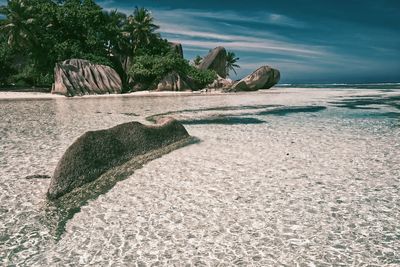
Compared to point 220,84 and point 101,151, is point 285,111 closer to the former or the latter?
point 101,151

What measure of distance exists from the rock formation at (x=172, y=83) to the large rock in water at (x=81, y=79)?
505 cm

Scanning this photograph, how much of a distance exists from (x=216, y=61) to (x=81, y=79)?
67.4ft

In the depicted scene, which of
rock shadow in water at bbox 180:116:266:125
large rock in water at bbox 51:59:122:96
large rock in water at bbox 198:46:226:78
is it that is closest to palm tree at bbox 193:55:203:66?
large rock in water at bbox 198:46:226:78

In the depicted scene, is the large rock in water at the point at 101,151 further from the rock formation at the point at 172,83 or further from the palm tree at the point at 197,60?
the palm tree at the point at 197,60

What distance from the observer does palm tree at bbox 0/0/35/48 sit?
30.6 metres

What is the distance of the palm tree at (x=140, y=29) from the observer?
38.5 meters

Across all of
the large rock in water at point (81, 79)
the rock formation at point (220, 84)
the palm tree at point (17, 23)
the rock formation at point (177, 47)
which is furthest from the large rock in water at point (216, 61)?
the palm tree at point (17, 23)

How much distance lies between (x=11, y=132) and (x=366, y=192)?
9814 millimetres

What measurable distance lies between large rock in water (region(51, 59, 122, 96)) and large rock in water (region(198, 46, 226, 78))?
1635 cm

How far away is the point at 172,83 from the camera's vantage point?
36.1m

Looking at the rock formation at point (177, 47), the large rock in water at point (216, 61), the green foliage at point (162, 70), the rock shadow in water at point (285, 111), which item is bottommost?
the rock shadow in water at point (285, 111)

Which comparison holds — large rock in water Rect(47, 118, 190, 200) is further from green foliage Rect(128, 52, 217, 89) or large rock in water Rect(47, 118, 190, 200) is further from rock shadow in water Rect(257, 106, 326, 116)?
green foliage Rect(128, 52, 217, 89)

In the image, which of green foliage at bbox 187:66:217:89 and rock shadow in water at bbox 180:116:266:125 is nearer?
rock shadow in water at bbox 180:116:266:125

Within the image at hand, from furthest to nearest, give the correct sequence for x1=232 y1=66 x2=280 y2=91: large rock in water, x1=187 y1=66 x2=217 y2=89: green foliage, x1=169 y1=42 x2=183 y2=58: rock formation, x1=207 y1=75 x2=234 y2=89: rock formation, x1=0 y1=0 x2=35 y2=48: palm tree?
x1=169 y1=42 x2=183 y2=58: rock formation < x1=207 y1=75 x2=234 y2=89: rock formation < x1=187 y1=66 x2=217 y2=89: green foliage < x1=232 y1=66 x2=280 y2=91: large rock in water < x1=0 y1=0 x2=35 y2=48: palm tree
